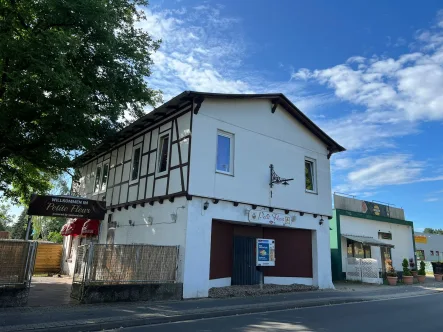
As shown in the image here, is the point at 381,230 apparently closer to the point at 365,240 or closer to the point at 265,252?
the point at 365,240

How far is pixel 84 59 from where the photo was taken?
12703mm

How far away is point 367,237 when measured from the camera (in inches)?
948

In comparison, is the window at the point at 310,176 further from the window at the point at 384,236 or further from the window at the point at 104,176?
the window at the point at 384,236

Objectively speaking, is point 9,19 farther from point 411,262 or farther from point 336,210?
point 411,262

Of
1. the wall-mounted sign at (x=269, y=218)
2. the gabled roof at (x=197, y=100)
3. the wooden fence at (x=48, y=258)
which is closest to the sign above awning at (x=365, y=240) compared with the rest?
the gabled roof at (x=197, y=100)

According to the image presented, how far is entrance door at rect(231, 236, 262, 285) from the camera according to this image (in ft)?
48.9

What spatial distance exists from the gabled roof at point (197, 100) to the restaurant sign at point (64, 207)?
2256mm

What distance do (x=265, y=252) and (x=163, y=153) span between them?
597 centimetres

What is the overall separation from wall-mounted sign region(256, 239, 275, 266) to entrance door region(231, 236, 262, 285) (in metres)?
0.81

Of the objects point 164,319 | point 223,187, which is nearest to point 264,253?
point 223,187

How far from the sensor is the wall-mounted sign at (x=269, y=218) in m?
14.4

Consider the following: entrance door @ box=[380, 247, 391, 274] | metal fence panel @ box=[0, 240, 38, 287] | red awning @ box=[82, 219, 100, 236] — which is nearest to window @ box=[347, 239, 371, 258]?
entrance door @ box=[380, 247, 391, 274]

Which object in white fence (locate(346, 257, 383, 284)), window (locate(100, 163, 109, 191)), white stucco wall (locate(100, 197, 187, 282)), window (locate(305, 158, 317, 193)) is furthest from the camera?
white fence (locate(346, 257, 383, 284))

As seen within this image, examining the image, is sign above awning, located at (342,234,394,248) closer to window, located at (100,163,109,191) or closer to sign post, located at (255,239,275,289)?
sign post, located at (255,239,275,289)
